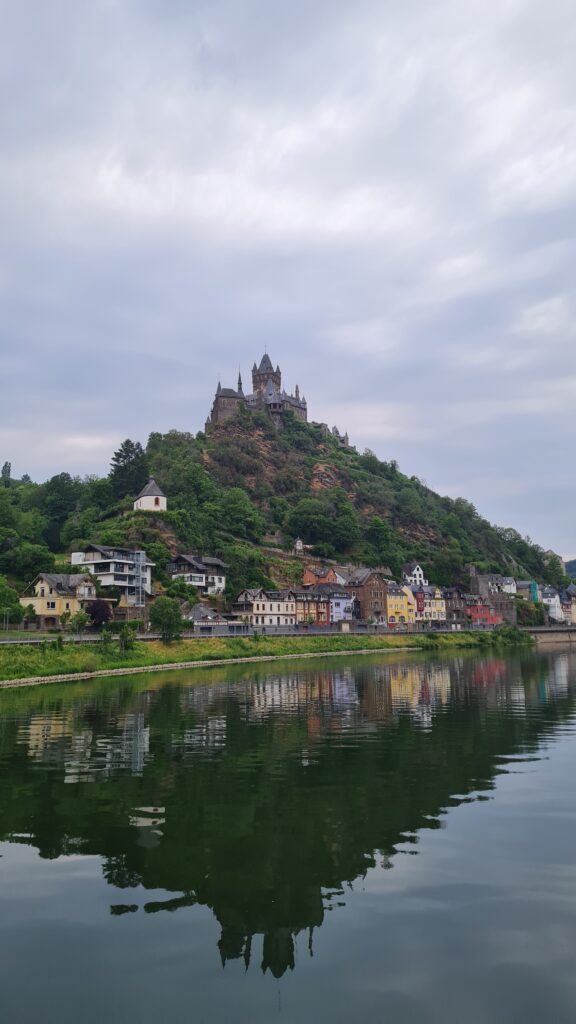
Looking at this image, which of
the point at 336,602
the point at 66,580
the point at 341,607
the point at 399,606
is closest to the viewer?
the point at 66,580

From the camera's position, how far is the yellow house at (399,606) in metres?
124

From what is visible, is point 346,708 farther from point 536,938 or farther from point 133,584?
point 133,584

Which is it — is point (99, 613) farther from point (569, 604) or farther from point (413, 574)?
point (569, 604)

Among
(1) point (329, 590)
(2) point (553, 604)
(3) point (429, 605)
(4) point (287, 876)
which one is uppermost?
(1) point (329, 590)

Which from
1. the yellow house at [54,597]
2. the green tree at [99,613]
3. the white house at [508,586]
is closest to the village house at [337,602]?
the yellow house at [54,597]

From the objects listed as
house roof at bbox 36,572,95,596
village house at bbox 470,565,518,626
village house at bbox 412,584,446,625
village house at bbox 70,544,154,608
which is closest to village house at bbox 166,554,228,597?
village house at bbox 70,544,154,608

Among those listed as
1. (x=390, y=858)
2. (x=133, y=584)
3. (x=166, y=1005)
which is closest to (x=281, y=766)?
(x=390, y=858)

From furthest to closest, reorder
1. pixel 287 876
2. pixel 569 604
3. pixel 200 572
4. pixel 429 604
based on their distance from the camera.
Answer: pixel 569 604
pixel 429 604
pixel 200 572
pixel 287 876

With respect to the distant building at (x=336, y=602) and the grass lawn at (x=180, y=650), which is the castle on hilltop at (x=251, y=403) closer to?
the distant building at (x=336, y=602)

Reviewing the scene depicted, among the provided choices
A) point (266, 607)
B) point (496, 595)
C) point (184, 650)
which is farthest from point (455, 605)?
point (184, 650)

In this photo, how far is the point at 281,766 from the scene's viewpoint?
2422 centimetres

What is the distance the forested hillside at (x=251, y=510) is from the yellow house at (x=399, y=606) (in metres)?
16.7

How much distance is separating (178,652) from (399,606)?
204ft

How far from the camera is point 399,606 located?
126m
